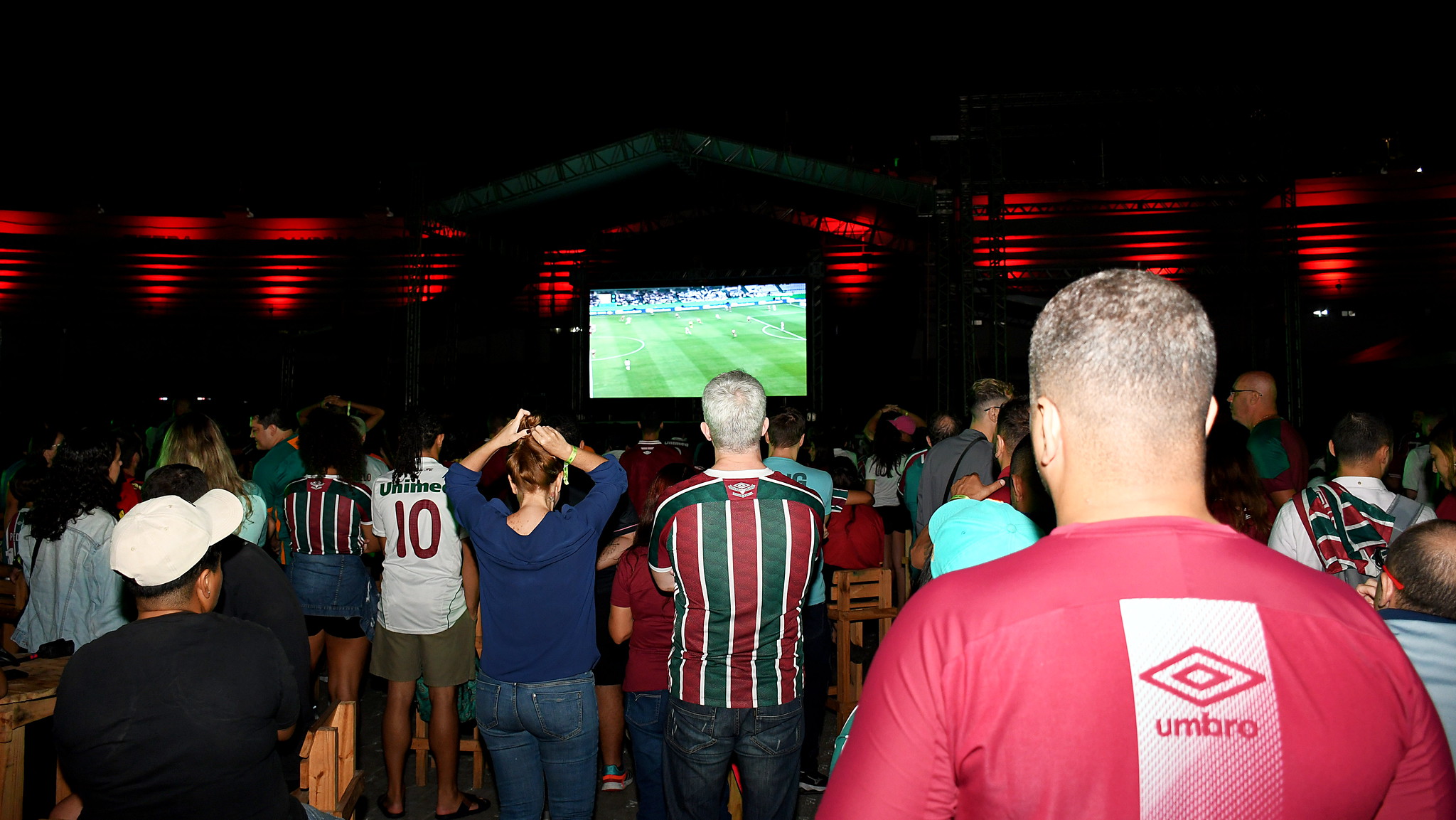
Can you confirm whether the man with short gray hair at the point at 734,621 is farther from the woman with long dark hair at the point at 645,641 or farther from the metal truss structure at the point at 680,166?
the metal truss structure at the point at 680,166

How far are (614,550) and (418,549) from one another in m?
0.92

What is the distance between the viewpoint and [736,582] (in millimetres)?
2445

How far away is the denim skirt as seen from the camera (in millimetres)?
3986

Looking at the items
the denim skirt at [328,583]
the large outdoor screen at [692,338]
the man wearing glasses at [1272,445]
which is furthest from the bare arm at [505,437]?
the large outdoor screen at [692,338]

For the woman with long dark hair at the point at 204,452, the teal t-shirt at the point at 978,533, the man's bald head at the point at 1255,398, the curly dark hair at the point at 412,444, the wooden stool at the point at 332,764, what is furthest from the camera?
the man's bald head at the point at 1255,398

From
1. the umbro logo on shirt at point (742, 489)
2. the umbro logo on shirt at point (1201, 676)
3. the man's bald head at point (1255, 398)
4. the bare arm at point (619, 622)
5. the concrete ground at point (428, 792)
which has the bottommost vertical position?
the concrete ground at point (428, 792)

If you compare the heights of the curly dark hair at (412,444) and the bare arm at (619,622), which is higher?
the curly dark hair at (412,444)

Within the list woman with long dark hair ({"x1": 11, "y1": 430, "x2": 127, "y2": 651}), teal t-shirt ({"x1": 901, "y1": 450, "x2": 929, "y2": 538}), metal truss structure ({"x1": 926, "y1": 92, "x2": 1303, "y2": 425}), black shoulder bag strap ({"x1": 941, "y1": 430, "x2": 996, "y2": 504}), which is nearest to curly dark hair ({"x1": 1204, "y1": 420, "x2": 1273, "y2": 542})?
black shoulder bag strap ({"x1": 941, "y1": 430, "x2": 996, "y2": 504})

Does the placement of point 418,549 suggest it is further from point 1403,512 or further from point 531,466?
point 1403,512

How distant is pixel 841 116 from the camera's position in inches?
609

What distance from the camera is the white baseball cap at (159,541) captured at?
180cm

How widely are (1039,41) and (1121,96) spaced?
2117mm

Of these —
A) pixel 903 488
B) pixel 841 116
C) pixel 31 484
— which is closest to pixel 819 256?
pixel 841 116

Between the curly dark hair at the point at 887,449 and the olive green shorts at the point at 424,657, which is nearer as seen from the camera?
the olive green shorts at the point at 424,657
